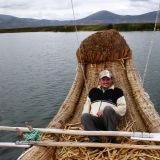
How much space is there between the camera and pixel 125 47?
9.52m

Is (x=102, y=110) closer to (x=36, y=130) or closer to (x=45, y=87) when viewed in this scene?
(x=36, y=130)

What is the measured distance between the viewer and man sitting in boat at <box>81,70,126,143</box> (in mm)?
6684

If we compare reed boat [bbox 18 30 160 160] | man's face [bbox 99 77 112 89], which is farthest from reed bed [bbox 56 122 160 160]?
man's face [bbox 99 77 112 89]

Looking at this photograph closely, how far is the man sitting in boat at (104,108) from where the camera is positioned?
668cm

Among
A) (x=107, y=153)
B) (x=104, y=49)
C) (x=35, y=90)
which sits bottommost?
(x=35, y=90)

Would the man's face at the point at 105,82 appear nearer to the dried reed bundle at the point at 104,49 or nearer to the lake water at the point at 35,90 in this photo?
the dried reed bundle at the point at 104,49

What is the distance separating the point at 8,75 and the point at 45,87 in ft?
20.8

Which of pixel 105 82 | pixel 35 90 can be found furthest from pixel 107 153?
pixel 35 90

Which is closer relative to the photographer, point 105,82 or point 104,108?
point 104,108

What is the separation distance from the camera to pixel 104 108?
6727 mm

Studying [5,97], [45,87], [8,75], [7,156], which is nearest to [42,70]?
[8,75]

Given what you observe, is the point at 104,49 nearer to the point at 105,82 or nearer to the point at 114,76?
the point at 114,76

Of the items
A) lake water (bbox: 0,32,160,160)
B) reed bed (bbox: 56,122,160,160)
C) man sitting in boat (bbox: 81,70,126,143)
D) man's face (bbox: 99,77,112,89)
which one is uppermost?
man's face (bbox: 99,77,112,89)

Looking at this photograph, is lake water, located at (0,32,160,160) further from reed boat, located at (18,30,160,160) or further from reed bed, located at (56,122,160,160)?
reed bed, located at (56,122,160,160)
